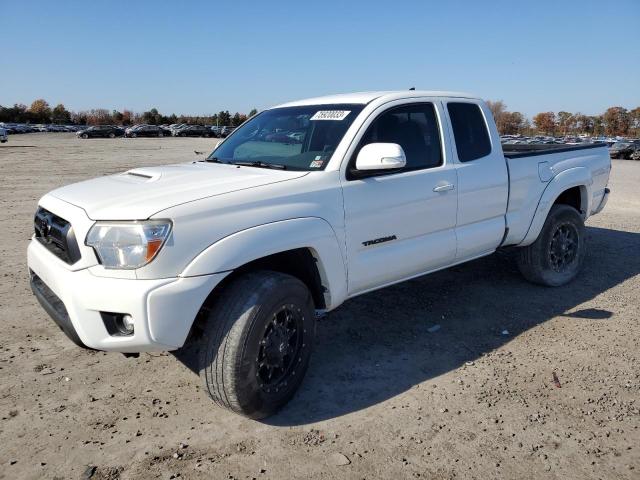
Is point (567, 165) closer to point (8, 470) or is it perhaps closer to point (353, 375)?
point (353, 375)

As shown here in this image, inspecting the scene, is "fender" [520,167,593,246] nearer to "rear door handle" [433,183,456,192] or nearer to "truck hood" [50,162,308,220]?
"rear door handle" [433,183,456,192]

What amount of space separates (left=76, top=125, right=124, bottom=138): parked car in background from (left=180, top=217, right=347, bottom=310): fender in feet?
204

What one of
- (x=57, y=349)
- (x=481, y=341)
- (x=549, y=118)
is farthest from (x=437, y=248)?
(x=549, y=118)

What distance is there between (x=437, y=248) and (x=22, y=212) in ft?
27.7

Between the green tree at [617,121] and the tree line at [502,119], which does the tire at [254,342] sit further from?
the green tree at [617,121]

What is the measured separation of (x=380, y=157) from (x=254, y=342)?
141 centimetres

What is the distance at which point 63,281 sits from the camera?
2760 mm

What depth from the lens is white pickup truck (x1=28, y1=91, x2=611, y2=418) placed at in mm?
2629

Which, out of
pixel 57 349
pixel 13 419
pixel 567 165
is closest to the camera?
pixel 13 419

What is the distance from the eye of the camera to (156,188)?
2996 millimetres

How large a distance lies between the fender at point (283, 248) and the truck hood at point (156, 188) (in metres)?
0.30

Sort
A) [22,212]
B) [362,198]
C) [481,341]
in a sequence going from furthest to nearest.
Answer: [22,212] < [481,341] < [362,198]

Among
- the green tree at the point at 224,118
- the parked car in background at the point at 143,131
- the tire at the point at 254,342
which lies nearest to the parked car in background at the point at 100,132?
the parked car in background at the point at 143,131

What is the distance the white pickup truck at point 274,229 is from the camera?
2.63 meters
